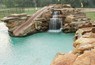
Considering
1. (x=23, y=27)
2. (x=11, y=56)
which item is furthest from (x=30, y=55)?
(x=23, y=27)

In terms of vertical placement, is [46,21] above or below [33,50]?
above

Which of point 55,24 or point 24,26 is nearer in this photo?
point 24,26

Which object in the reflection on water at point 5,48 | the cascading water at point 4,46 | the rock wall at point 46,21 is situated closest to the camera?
the reflection on water at point 5,48

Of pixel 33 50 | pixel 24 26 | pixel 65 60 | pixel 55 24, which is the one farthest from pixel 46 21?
pixel 65 60

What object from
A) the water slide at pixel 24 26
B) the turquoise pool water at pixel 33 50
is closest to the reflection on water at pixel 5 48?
the turquoise pool water at pixel 33 50

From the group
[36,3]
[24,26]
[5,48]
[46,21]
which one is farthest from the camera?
[36,3]

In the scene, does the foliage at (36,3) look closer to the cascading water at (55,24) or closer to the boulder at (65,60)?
the cascading water at (55,24)

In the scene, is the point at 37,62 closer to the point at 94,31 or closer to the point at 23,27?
the point at 94,31

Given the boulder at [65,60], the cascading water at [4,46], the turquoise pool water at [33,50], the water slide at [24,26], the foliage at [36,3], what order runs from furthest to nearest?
1. the foliage at [36,3]
2. the water slide at [24,26]
3. the cascading water at [4,46]
4. the turquoise pool water at [33,50]
5. the boulder at [65,60]

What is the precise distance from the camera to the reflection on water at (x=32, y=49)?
10.9 meters

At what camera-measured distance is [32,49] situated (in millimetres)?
13398

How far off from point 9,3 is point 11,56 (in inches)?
1249

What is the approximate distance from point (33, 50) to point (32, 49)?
316 millimetres

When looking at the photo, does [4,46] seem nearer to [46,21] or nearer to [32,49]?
[32,49]
